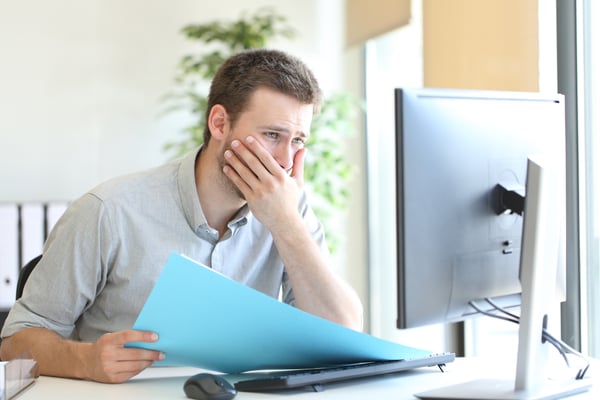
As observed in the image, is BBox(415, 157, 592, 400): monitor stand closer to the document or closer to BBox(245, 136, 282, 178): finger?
the document

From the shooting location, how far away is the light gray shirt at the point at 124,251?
1598 mm

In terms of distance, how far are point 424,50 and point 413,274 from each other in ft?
6.80

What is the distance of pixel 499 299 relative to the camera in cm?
132

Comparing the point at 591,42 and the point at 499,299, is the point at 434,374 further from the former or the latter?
the point at 591,42

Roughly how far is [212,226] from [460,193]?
2.25ft

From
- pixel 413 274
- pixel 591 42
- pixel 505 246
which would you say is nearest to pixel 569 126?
pixel 591 42

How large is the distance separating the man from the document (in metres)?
0.31

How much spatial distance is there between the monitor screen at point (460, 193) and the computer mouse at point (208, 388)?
0.85 ft

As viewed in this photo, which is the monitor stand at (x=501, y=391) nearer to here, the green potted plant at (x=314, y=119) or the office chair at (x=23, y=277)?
the office chair at (x=23, y=277)

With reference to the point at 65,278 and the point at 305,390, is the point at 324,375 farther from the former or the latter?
the point at 65,278

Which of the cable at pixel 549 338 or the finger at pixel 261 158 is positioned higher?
the finger at pixel 261 158

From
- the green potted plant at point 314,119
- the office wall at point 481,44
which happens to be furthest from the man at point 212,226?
the green potted plant at point 314,119

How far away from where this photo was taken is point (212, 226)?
1776mm

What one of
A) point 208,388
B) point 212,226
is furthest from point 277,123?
point 208,388
